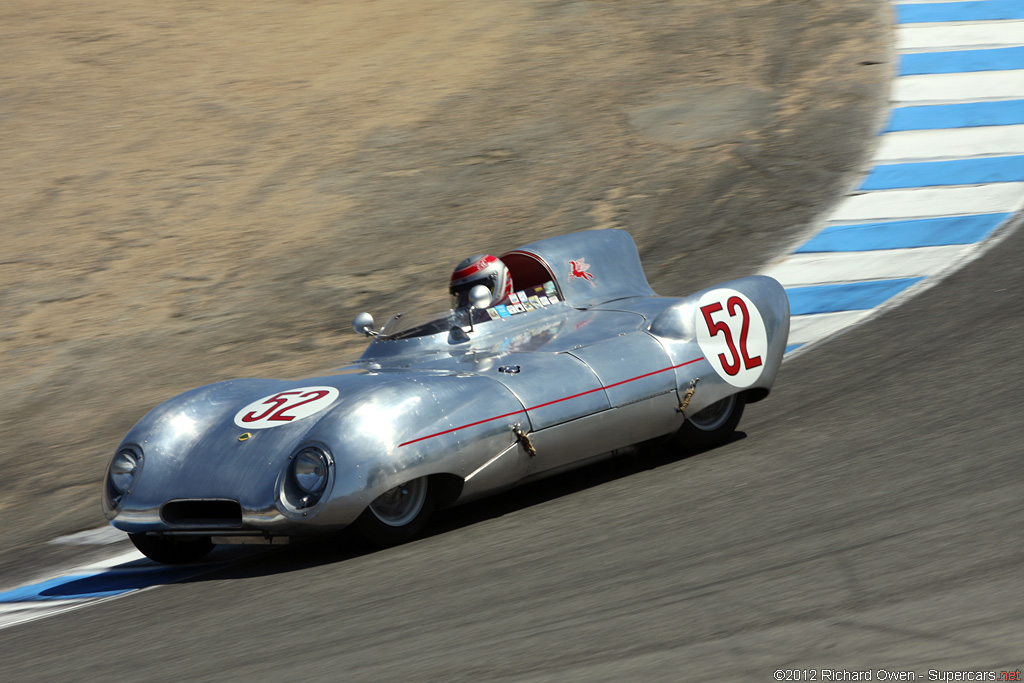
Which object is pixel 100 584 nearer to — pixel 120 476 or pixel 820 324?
pixel 120 476

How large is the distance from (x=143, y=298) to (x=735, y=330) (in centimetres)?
605

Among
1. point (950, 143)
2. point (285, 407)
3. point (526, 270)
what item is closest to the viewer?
point (285, 407)

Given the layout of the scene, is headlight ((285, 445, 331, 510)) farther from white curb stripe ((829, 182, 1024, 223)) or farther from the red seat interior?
white curb stripe ((829, 182, 1024, 223))

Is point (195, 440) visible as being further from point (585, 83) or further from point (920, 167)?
point (585, 83)

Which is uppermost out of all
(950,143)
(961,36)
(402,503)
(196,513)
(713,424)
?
(196,513)

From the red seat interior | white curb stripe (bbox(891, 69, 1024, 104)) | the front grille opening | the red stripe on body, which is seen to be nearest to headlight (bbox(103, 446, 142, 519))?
the front grille opening

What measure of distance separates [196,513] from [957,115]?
10134 mm

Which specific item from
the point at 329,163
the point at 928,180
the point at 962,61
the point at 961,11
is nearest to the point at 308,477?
the point at 928,180

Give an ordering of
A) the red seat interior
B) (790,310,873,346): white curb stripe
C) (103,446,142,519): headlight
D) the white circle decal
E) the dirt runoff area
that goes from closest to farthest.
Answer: the white circle decal → (103,446,142,519): headlight → the red seat interior → (790,310,873,346): white curb stripe → the dirt runoff area

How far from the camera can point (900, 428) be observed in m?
5.95

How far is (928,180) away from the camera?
11320 millimetres

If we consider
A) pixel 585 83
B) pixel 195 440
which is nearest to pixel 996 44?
pixel 585 83

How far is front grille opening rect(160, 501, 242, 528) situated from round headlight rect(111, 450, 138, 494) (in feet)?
1.09

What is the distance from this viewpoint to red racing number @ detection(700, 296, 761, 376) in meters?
6.33
